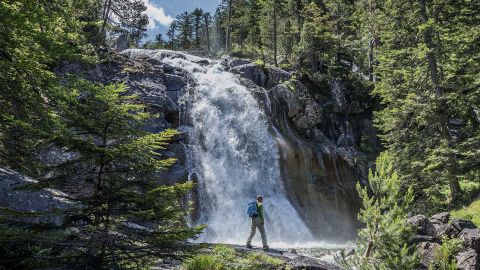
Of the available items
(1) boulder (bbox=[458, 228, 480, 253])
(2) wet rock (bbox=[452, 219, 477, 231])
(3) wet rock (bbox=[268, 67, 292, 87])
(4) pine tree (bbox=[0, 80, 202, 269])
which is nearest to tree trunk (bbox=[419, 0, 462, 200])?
(2) wet rock (bbox=[452, 219, 477, 231])

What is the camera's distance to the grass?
318 inches

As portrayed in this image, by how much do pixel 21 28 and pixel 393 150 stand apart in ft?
67.3

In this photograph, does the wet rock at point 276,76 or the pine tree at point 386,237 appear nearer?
the pine tree at point 386,237

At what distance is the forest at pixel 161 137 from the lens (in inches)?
224

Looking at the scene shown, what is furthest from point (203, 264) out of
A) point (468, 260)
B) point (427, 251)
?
point (468, 260)

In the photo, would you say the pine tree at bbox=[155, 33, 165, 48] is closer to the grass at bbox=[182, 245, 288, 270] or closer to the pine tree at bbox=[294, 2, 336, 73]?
the pine tree at bbox=[294, 2, 336, 73]

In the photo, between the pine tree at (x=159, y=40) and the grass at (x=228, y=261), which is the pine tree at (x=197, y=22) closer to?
the pine tree at (x=159, y=40)

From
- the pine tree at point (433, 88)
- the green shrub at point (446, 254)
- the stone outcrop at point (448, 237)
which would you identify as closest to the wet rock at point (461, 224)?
the stone outcrop at point (448, 237)

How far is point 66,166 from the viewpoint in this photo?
5879 millimetres

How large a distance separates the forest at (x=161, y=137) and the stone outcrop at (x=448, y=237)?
0.23 meters

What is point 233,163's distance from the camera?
25031mm

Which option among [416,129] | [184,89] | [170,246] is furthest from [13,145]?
Answer: [416,129]

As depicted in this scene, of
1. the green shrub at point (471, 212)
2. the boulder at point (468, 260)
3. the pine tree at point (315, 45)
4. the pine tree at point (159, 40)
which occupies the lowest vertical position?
the boulder at point (468, 260)

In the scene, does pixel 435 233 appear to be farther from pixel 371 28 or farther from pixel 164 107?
pixel 371 28
